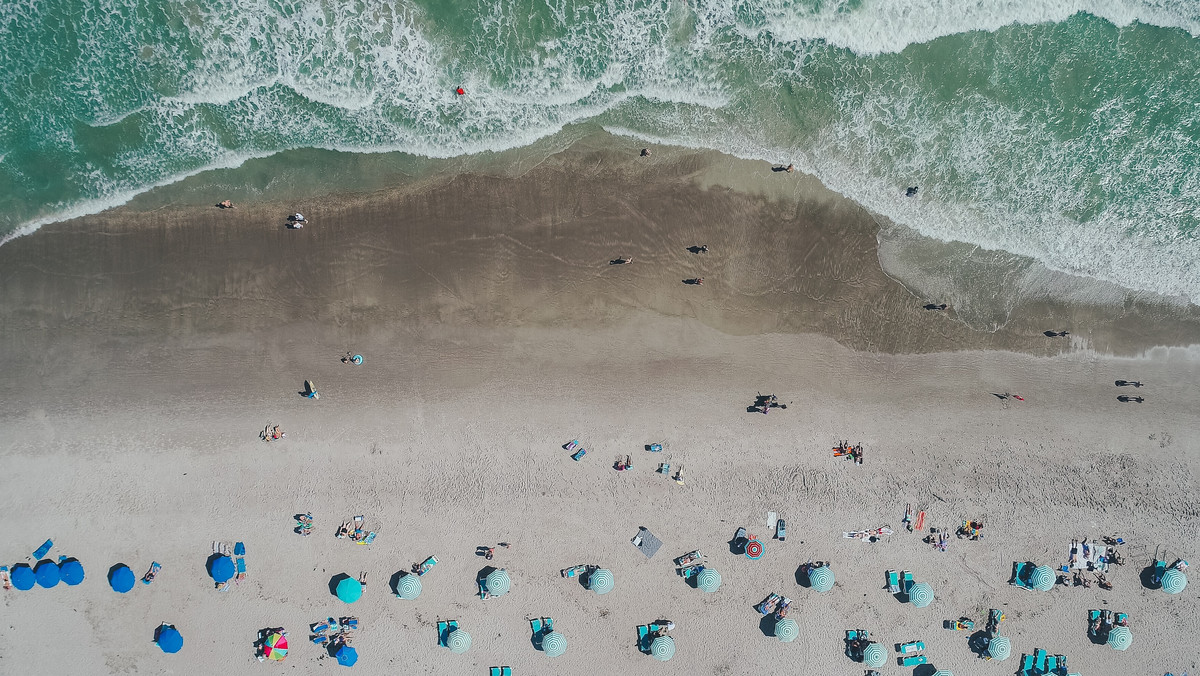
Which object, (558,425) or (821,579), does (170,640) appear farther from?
(821,579)

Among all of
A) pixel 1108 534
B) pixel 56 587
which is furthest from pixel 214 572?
pixel 1108 534

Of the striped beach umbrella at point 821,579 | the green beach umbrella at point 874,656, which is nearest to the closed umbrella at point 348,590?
the striped beach umbrella at point 821,579

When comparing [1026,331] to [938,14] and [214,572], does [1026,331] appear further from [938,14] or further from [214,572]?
[214,572]

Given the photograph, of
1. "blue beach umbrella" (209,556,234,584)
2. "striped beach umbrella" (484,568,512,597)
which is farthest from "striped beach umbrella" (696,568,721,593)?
"blue beach umbrella" (209,556,234,584)

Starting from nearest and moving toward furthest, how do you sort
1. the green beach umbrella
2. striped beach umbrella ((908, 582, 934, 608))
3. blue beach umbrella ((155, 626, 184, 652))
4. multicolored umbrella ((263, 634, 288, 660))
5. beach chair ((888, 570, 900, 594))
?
blue beach umbrella ((155, 626, 184, 652))
multicolored umbrella ((263, 634, 288, 660))
the green beach umbrella
striped beach umbrella ((908, 582, 934, 608))
beach chair ((888, 570, 900, 594))

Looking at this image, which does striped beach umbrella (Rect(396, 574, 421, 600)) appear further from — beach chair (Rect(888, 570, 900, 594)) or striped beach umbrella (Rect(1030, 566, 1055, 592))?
striped beach umbrella (Rect(1030, 566, 1055, 592))

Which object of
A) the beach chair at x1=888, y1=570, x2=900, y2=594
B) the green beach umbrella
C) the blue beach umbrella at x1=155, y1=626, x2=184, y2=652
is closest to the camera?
the blue beach umbrella at x1=155, y1=626, x2=184, y2=652

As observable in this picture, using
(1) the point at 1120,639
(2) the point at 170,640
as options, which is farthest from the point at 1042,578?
(2) the point at 170,640
